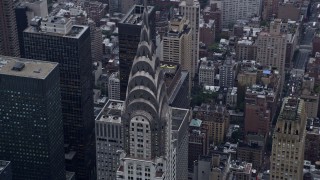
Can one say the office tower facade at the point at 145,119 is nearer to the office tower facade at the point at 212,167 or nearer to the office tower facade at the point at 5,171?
the office tower facade at the point at 5,171

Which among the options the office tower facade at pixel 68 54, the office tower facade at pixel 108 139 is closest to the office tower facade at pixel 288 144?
the office tower facade at pixel 108 139

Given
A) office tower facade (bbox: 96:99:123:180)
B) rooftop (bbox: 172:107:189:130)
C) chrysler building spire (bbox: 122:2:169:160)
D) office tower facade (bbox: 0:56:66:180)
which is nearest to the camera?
chrysler building spire (bbox: 122:2:169:160)

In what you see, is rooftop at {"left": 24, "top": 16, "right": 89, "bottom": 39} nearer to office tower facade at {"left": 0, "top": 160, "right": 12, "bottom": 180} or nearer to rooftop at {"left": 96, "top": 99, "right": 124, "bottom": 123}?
rooftop at {"left": 96, "top": 99, "right": 124, "bottom": 123}

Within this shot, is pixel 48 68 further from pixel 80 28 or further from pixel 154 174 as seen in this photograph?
pixel 154 174

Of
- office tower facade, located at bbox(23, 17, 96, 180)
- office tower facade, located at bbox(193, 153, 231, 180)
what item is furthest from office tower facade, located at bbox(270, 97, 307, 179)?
office tower facade, located at bbox(23, 17, 96, 180)

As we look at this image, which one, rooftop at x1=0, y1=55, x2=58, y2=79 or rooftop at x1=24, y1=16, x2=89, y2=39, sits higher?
rooftop at x1=24, y1=16, x2=89, y2=39

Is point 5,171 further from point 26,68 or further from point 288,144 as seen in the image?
point 288,144

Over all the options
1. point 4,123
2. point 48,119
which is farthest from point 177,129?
point 4,123

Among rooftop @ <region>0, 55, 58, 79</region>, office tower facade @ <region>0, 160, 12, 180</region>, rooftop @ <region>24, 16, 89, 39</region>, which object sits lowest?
office tower facade @ <region>0, 160, 12, 180</region>
